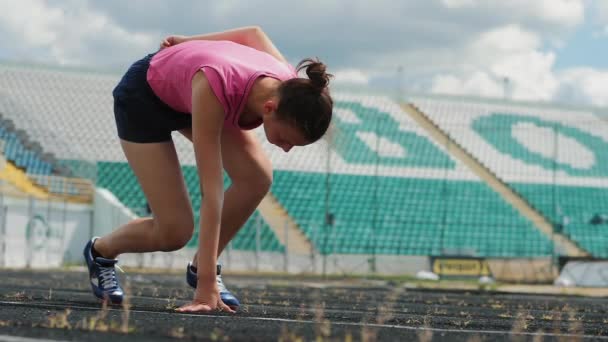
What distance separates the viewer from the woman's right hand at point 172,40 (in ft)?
17.1

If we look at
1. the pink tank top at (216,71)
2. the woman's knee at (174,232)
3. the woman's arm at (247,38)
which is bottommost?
the woman's knee at (174,232)

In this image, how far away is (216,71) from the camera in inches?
173

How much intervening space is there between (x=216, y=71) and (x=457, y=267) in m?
19.4

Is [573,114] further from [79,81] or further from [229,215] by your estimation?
[229,215]

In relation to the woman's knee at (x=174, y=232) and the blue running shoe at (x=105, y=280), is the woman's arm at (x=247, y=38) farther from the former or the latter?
the blue running shoe at (x=105, y=280)

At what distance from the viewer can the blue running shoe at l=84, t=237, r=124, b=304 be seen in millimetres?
5383

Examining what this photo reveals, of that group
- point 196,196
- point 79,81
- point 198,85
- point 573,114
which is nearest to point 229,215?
point 198,85

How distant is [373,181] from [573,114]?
1412cm

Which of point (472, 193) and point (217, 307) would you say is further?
point (472, 193)

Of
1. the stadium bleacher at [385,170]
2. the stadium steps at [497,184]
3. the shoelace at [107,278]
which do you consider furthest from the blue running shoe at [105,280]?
the stadium steps at [497,184]

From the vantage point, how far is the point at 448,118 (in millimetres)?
36531

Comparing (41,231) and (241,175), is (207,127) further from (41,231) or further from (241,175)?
(41,231)

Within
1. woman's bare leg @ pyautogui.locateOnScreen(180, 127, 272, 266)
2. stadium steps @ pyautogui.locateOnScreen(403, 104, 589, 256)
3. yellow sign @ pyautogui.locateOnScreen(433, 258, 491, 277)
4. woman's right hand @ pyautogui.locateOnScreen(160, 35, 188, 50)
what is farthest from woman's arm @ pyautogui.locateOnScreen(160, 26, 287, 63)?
stadium steps @ pyautogui.locateOnScreen(403, 104, 589, 256)

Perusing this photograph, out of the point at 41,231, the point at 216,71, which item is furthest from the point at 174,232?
the point at 41,231
